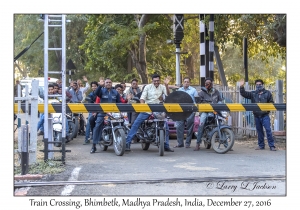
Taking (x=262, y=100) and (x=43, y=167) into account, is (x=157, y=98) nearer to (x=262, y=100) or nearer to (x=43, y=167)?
(x=262, y=100)

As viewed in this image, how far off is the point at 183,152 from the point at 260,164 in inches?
101

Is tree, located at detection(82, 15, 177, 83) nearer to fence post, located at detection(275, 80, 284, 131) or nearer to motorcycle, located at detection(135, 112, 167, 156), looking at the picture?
fence post, located at detection(275, 80, 284, 131)

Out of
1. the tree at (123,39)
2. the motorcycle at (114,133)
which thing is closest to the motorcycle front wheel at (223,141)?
the motorcycle at (114,133)

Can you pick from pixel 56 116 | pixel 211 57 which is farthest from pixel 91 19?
pixel 56 116

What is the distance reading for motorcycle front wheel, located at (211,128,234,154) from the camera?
40.7 feet

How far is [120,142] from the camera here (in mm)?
12102

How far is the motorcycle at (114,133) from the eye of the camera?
1206 centimetres

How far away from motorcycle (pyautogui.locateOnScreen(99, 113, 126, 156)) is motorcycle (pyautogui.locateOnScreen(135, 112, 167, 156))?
458mm

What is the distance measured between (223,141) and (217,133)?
0.90 feet

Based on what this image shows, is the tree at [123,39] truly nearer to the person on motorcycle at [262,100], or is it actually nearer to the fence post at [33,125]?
the person on motorcycle at [262,100]

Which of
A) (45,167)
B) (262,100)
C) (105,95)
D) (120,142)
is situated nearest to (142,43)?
(262,100)

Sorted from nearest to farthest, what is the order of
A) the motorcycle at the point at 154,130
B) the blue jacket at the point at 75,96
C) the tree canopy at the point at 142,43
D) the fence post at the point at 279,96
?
the motorcycle at the point at 154,130
the fence post at the point at 279,96
the blue jacket at the point at 75,96
the tree canopy at the point at 142,43

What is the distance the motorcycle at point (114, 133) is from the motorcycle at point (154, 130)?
0.46m

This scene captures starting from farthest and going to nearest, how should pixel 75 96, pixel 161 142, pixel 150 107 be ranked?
pixel 75 96
pixel 161 142
pixel 150 107
